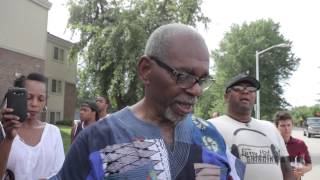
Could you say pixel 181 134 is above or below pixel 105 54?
below

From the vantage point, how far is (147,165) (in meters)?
1.99

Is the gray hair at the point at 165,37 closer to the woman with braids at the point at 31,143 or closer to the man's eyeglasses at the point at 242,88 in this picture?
the woman with braids at the point at 31,143

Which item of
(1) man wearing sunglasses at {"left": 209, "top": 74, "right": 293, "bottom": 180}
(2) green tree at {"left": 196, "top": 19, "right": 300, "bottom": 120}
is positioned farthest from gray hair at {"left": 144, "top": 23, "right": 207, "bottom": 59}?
(2) green tree at {"left": 196, "top": 19, "right": 300, "bottom": 120}

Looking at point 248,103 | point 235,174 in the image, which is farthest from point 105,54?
point 235,174

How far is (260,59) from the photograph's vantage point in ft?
189

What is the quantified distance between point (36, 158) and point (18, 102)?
497 mm

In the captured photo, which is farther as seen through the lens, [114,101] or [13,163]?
[114,101]

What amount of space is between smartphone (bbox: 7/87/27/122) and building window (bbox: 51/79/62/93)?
38.9 m

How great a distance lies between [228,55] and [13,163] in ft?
183

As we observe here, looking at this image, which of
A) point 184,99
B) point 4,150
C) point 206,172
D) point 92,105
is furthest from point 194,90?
point 92,105

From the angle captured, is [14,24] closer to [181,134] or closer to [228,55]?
[181,134]

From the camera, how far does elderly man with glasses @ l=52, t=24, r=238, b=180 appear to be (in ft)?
6.50

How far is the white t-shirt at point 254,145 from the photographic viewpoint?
13.8 ft

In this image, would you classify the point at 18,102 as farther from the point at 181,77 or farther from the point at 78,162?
the point at 181,77
